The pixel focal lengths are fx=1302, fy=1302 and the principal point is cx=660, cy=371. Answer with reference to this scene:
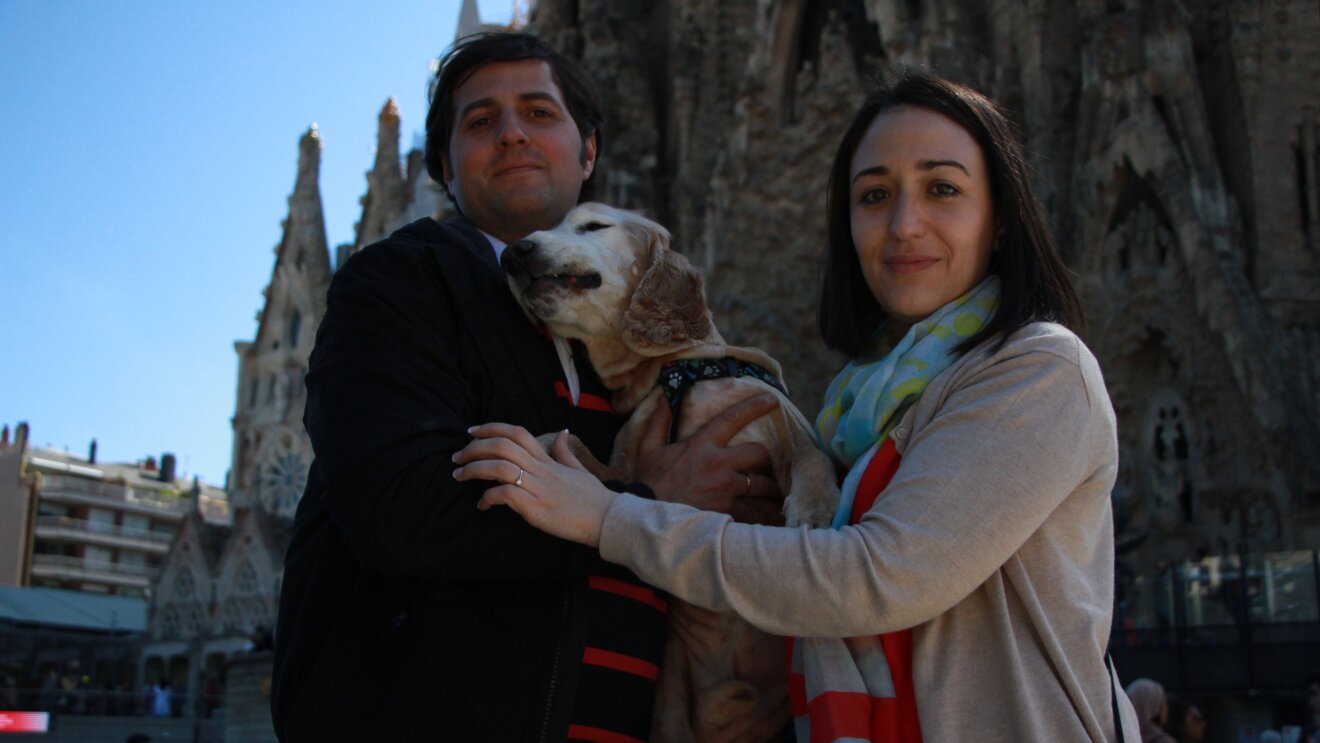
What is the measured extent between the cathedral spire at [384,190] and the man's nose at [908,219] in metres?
33.1

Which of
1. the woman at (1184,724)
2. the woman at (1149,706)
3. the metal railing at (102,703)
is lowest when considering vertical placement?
the metal railing at (102,703)

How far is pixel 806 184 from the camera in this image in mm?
17609

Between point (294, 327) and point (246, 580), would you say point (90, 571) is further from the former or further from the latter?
point (246, 580)

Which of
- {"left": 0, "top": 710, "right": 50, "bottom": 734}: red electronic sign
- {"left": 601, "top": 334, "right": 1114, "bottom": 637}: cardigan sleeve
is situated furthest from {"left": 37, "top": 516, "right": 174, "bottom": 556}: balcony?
{"left": 601, "top": 334, "right": 1114, "bottom": 637}: cardigan sleeve

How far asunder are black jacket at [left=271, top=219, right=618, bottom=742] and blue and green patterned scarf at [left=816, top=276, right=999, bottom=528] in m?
0.52

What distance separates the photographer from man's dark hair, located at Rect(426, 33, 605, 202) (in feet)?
9.82

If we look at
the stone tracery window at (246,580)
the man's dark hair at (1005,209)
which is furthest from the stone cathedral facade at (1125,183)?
the stone tracery window at (246,580)

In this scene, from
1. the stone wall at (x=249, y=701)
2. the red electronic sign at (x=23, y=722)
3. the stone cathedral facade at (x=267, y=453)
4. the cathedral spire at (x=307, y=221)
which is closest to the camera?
the stone wall at (x=249, y=701)

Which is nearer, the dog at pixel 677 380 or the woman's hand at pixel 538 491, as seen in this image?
the woman's hand at pixel 538 491

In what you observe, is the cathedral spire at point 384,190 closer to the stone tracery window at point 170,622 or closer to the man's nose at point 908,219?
the stone tracery window at point 170,622

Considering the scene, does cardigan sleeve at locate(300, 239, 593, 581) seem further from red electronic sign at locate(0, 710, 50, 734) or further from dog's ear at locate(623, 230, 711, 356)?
red electronic sign at locate(0, 710, 50, 734)

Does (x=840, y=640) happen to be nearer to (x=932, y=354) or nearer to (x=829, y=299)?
(x=932, y=354)

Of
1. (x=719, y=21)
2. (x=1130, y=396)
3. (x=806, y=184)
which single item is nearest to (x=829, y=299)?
(x=1130, y=396)

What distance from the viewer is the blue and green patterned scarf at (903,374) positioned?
222 cm
